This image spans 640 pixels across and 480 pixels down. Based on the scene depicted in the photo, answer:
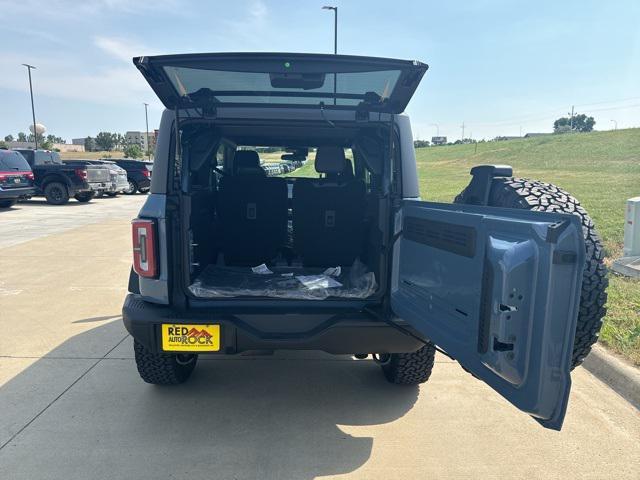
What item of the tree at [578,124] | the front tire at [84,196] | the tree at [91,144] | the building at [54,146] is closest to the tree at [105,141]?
the tree at [91,144]

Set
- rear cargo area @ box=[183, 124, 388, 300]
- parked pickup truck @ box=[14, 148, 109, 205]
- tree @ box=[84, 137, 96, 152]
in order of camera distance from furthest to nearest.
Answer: tree @ box=[84, 137, 96, 152] < parked pickup truck @ box=[14, 148, 109, 205] < rear cargo area @ box=[183, 124, 388, 300]

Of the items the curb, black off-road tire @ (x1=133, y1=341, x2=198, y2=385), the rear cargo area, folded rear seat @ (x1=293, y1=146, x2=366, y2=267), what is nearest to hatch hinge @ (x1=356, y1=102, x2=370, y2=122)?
the rear cargo area

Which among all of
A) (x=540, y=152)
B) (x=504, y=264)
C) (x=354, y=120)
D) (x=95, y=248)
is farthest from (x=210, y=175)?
(x=540, y=152)

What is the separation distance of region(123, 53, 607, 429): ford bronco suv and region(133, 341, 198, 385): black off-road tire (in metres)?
0.01

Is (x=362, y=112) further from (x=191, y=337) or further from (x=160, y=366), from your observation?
(x=160, y=366)

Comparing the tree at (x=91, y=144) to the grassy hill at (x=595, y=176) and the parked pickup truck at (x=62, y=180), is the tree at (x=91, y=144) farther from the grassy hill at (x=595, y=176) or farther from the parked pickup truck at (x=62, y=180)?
the parked pickup truck at (x=62, y=180)

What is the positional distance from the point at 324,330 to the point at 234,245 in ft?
5.49

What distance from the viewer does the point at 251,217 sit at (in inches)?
163

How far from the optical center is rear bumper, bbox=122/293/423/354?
275 centimetres

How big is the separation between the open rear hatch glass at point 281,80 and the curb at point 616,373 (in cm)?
250

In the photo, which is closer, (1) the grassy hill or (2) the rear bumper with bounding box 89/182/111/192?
(1) the grassy hill

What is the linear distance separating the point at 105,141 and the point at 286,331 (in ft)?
327

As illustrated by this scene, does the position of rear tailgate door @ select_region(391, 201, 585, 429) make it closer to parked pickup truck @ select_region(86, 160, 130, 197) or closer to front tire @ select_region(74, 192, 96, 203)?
front tire @ select_region(74, 192, 96, 203)

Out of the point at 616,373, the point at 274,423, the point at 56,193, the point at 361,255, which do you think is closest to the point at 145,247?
the point at 274,423
